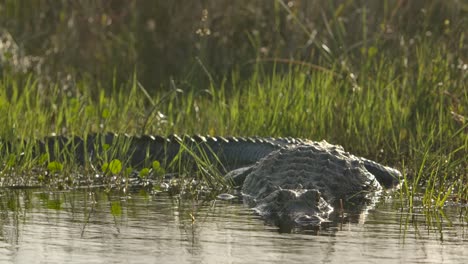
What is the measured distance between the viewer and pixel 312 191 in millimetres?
6012

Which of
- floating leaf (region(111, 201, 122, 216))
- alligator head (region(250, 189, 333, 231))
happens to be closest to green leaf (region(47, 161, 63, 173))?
floating leaf (region(111, 201, 122, 216))

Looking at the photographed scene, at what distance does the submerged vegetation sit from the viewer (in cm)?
791

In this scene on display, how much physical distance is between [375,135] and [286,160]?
1374 millimetres

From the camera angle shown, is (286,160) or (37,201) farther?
(286,160)

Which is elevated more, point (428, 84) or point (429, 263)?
point (428, 84)

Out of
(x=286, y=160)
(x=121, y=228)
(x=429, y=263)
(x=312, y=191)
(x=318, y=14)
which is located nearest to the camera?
(x=429, y=263)

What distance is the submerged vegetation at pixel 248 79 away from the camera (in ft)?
26.0

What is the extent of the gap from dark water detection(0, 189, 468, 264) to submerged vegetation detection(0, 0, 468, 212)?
2.16 feet

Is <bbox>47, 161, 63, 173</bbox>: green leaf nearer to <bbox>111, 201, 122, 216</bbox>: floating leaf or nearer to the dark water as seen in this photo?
the dark water

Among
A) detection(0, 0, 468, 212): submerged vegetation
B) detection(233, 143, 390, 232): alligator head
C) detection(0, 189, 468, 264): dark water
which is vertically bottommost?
detection(0, 189, 468, 264): dark water

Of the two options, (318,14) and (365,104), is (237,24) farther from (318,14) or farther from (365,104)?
(365,104)

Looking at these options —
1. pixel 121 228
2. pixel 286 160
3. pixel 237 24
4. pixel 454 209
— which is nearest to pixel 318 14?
pixel 237 24

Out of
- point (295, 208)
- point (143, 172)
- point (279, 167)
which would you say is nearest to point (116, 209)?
point (295, 208)

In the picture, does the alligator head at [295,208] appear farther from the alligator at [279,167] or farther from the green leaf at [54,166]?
the green leaf at [54,166]
